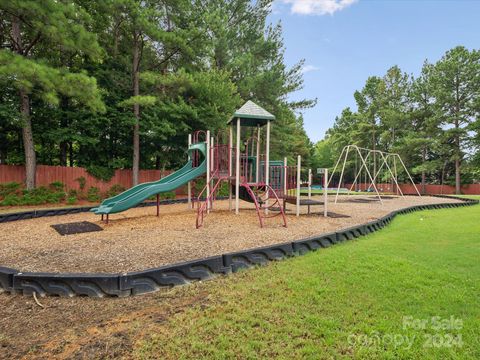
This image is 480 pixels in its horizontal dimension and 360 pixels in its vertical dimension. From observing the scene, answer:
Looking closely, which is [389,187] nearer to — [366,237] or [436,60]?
[436,60]

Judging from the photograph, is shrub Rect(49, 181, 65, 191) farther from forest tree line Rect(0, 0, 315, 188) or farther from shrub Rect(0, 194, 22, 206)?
shrub Rect(0, 194, 22, 206)

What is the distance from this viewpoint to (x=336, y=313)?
8.00 feet

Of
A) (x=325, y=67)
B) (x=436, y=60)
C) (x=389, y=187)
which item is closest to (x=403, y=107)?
(x=436, y=60)

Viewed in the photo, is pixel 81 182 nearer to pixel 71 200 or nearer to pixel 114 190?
pixel 71 200

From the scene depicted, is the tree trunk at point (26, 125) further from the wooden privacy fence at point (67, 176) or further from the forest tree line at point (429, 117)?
the forest tree line at point (429, 117)

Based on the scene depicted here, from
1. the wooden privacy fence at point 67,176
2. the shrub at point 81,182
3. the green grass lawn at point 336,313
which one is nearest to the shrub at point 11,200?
the wooden privacy fence at point 67,176

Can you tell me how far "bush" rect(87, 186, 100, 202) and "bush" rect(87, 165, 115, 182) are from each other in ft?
2.21

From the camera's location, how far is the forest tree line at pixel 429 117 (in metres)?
25.3

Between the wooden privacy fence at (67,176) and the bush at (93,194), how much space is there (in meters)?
0.32

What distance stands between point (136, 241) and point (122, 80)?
11517 mm

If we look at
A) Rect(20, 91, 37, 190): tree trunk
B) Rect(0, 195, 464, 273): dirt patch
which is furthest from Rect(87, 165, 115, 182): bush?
Rect(0, 195, 464, 273): dirt patch

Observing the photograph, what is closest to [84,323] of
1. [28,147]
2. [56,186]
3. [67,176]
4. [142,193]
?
[142,193]

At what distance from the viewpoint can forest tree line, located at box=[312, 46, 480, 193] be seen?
2533 centimetres

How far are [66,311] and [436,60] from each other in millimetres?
36718
